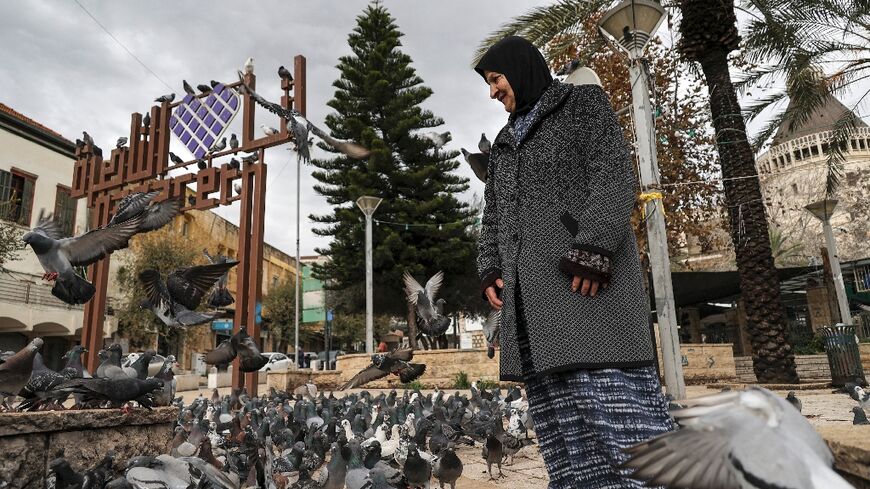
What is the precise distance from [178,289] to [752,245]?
8.95 metres

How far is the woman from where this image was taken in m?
1.78

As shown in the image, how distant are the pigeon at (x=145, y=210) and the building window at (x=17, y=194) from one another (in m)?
19.1

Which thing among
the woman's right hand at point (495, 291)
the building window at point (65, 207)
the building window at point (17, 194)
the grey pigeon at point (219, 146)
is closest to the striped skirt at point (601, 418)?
the woman's right hand at point (495, 291)

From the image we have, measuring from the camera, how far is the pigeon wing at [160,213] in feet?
15.5

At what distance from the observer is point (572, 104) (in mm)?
2102

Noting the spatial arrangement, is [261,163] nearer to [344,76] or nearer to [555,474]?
[555,474]

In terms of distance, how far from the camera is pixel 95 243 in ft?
13.6

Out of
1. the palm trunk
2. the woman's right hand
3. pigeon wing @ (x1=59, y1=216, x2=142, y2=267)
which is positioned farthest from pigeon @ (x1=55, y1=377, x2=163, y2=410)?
the palm trunk

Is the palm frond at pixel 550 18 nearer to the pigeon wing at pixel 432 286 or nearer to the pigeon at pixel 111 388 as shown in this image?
the pigeon wing at pixel 432 286

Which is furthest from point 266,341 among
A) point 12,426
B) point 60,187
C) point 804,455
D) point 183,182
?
point 804,455

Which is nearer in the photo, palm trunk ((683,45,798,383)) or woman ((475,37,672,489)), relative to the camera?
woman ((475,37,672,489))

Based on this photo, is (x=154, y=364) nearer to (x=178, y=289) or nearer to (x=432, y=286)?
(x=178, y=289)

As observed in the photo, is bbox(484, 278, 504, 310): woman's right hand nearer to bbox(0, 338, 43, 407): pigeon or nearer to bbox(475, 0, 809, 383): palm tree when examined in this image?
bbox(0, 338, 43, 407): pigeon

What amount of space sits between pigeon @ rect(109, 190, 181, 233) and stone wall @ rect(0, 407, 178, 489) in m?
1.49
